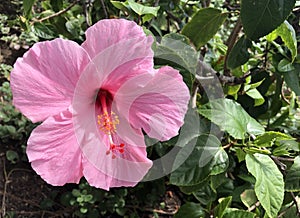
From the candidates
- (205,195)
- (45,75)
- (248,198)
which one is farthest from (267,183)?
(45,75)

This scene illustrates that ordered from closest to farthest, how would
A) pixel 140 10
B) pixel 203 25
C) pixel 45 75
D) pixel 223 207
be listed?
pixel 45 75 < pixel 140 10 < pixel 223 207 < pixel 203 25

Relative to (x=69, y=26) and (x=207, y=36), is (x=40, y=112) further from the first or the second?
(x=69, y=26)

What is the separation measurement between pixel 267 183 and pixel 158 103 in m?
0.35

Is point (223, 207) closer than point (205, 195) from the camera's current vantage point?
Yes

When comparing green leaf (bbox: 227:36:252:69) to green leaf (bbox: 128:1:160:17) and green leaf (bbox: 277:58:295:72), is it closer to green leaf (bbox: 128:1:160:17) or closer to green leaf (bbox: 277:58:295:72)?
green leaf (bbox: 277:58:295:72)

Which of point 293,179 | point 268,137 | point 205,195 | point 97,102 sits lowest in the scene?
point 205,195

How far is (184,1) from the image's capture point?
1477mm

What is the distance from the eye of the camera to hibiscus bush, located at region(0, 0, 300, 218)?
77cm

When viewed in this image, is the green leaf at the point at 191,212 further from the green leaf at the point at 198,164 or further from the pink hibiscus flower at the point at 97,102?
the pink hibiscus flower at the point at 97,102

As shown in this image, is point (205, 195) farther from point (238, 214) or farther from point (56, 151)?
point (56, 151)

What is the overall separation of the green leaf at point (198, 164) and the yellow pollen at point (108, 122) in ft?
0.84

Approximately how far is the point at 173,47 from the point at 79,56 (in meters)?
0.33

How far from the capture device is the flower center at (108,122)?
86 cm

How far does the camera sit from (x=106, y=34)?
0.76 meters
